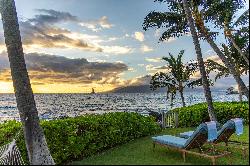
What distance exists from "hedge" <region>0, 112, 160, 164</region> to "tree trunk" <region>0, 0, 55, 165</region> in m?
0.84

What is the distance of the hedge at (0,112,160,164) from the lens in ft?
37.7

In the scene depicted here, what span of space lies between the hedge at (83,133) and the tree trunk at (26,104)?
836 mm

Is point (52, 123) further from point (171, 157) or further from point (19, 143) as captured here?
point (171, 157)

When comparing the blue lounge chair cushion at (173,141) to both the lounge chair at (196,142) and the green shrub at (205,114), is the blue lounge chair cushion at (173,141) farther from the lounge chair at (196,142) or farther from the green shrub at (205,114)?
the green shrub at (205,114)

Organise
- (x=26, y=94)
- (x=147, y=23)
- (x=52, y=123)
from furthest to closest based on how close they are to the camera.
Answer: (x=147, y=23)
(x=52, y=123)
(x=26, y=94)

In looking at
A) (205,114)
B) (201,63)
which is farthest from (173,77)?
(201,63)

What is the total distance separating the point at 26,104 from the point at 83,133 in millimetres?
3362

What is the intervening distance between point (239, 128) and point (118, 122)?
554cm

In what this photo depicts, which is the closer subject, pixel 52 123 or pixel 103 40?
pixel 52 123

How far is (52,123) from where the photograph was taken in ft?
39.6

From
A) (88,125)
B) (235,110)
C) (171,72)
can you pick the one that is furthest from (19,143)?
(171,72)

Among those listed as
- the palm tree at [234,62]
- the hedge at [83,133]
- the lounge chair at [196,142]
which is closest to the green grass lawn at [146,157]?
the lounge chair at [196,142]

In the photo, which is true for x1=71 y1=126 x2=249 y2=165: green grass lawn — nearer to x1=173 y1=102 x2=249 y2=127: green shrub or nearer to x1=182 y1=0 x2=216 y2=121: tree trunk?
x1=182 y1=0 x2=216 y2=121: tree trunk

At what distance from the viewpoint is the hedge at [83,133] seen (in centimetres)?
1150
